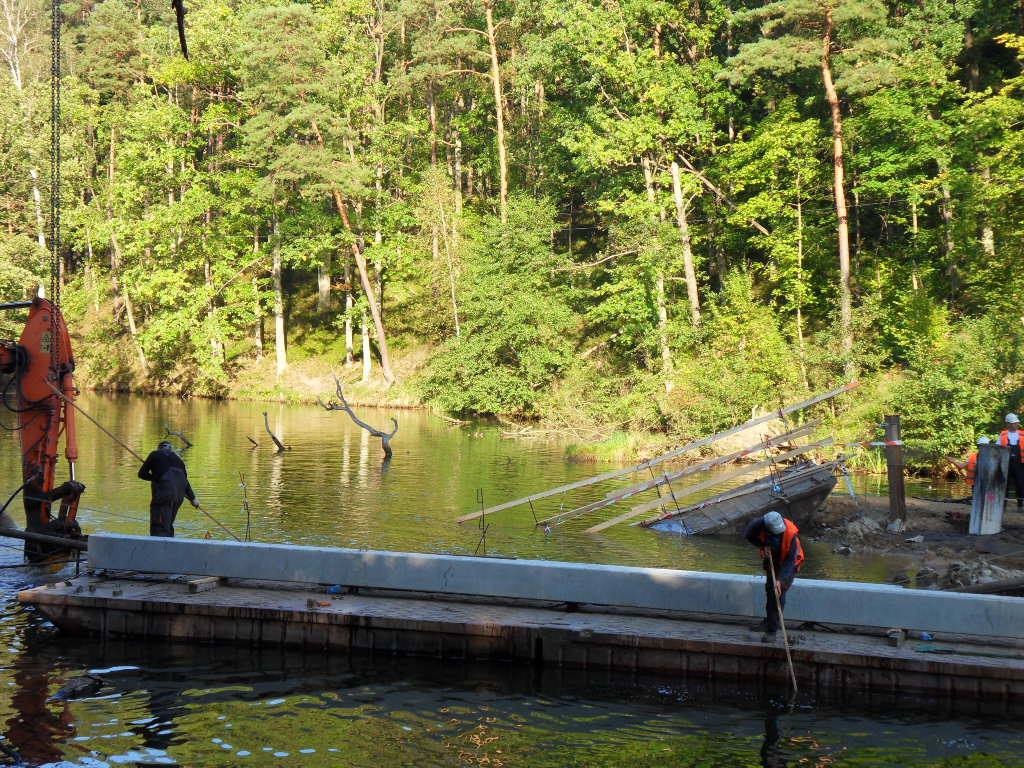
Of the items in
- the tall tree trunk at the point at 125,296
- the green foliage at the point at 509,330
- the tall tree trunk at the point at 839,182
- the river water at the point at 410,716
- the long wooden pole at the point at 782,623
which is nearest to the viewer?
the river water at the point at 410,716

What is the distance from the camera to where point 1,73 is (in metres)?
66.7

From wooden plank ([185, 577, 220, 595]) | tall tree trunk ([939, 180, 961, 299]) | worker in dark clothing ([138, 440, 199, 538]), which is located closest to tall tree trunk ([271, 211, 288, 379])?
tall tree trunk ([939, 180, 961, 299])

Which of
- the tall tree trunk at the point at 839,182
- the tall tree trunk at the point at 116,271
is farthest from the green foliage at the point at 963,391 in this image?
the tall tree trunk at the point at 116,271

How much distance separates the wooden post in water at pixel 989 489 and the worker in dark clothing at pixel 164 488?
46.6 ft

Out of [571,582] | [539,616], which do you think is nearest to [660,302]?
[571,582]

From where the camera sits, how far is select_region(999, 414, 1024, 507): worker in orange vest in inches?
859

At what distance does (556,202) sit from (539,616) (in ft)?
140

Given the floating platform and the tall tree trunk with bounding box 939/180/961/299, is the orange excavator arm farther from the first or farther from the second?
the tall tree trunk with bounding box 939/180/961/299

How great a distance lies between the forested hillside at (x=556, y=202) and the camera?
35.8 meters

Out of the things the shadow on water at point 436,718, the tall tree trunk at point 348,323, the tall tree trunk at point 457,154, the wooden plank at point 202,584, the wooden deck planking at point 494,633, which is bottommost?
the shadow on water at point 436,718

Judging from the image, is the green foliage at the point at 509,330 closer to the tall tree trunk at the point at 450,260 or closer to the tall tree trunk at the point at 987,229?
the tall tree trunk at the point at 450,260

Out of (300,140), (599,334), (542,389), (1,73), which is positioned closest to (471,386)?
(542,389)

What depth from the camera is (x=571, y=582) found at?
47.3 ft

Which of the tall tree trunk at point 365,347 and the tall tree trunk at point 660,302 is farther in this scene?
the tall tree trunk at point 365,347
